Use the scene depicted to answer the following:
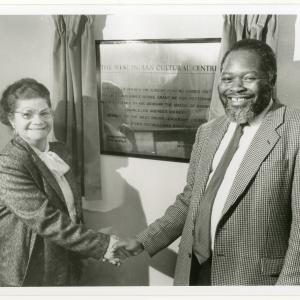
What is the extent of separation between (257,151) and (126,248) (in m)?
0.73

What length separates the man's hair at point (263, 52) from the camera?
1.58 meters

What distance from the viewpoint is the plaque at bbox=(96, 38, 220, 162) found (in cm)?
176

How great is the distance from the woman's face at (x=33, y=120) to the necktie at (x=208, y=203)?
731 millimetres

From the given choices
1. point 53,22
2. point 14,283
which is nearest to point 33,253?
point 14,283

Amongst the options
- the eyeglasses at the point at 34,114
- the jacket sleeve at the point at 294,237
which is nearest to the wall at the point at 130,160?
the eyeglasses at the point at 34,114

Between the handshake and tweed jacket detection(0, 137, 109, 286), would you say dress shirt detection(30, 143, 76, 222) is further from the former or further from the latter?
the handshake

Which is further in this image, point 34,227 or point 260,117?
point 34,227

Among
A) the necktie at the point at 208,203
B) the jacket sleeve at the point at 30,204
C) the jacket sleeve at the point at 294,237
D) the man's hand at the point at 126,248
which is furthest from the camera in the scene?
the man's hand at the point at 126,248

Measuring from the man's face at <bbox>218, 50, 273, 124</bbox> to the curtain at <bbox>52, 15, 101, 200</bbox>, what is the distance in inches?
23.2

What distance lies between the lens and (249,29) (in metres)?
1.68

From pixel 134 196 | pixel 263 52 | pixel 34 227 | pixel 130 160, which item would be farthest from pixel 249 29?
pixel 34 227

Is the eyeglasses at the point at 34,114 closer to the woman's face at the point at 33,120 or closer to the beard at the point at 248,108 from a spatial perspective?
the woman's face at the point at 33,120

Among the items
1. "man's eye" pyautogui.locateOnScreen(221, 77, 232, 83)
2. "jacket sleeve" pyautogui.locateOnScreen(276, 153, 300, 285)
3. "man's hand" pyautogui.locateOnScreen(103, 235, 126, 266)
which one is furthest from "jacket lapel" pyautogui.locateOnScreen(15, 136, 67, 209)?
"jacket sleeve" pyautogui.locateOnScreen(276, 153, 300, 285)

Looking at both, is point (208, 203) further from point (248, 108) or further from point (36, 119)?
point (36, 119)
